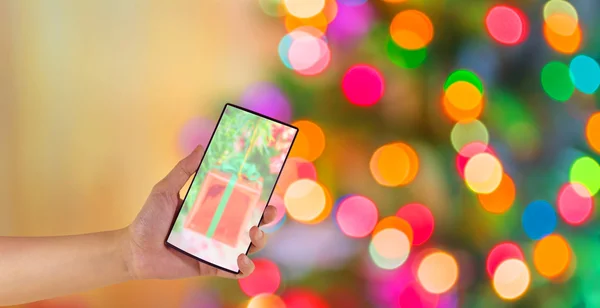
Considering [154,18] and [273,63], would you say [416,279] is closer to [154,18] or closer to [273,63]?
[273,63]

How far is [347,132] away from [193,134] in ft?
0.72

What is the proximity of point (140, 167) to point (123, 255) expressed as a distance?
0.17 meters

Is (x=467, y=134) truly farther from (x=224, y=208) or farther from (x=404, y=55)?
(x=224, y=208)

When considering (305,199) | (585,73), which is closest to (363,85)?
(305,199)

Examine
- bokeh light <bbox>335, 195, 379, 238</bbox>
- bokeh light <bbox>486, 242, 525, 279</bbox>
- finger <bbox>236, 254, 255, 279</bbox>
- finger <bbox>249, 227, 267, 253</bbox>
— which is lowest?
finger <bbox>236, 254, 255, 279</bbox>

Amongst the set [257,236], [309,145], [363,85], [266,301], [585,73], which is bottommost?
[266,301]

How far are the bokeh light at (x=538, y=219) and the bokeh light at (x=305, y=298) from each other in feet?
0.95

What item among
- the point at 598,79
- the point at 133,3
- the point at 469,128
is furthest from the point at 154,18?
the point at 598,79

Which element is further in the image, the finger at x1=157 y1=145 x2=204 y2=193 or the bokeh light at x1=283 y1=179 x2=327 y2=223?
the bokeh light at x1=283 y1=179 x2=327 y2=223

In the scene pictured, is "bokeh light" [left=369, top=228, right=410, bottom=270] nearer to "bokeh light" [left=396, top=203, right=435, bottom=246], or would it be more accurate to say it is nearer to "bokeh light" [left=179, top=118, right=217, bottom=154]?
"bokeh light" [left=396, top=203, right=435, bottom=246]

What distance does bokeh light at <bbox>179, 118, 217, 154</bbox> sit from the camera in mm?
765

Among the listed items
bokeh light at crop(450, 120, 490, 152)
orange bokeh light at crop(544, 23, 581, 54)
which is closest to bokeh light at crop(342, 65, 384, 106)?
bokeh light at crop(450, 120, 490, 152)

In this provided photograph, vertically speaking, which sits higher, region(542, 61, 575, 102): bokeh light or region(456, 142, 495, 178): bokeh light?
region(542, 61, 575, 102): bokeh light

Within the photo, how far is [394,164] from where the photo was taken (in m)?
0.73
